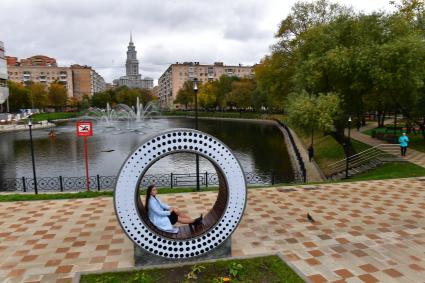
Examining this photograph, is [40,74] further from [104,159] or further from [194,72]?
[104,159]

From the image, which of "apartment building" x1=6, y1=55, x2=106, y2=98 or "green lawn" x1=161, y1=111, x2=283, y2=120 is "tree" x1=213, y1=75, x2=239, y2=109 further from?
"apartment building" x1=6, y1=55, x2=106, y2=98

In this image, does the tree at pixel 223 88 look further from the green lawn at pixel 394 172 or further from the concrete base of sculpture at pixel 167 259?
the concrete base of sculpture at pixel 167 259

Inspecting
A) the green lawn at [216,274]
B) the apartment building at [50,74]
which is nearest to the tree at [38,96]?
the apartment building at [50,74]

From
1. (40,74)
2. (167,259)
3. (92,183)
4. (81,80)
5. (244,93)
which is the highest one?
(40,74)

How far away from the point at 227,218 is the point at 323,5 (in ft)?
107

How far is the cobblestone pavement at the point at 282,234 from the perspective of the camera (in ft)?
25.0

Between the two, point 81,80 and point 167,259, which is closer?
point 167,259

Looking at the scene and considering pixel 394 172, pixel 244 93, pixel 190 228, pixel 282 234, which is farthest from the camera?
pixel 244 93

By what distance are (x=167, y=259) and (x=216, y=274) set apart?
49.9 inches

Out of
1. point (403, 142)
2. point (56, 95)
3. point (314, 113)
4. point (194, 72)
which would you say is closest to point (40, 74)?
point (56, 95)

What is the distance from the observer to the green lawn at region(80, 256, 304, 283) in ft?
23.1

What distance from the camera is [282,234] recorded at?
952cm

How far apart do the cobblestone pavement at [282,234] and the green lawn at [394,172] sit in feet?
8.68

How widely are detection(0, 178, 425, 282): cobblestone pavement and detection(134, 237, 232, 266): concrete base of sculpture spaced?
0.38 metres
